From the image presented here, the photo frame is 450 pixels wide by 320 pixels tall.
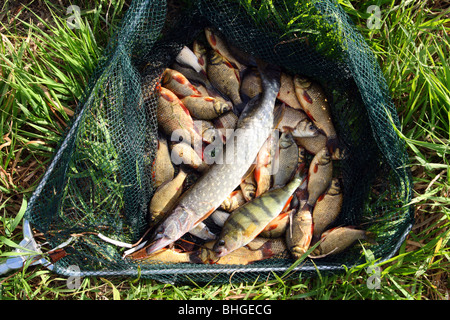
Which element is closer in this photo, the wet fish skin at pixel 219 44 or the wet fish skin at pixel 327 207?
the wet fish skin at pixel 327 207

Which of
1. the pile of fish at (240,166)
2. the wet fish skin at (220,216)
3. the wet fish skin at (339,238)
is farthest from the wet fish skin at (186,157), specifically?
the wet fish skin at (339,238)

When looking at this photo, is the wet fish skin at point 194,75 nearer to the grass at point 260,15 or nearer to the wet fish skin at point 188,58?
the wet fish skin at point 188,58

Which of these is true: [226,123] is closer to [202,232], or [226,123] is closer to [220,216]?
[220,216]

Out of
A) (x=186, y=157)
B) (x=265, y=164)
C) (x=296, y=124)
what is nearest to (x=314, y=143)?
(x=296, y=124)

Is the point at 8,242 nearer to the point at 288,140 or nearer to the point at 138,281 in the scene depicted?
the point at 138,281

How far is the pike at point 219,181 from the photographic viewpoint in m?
3.14

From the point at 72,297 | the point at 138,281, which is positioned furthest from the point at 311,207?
the point at 72,297

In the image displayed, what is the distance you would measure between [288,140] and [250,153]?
0.43 metres

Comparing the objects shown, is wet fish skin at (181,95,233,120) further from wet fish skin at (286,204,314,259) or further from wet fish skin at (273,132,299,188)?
wet fish skin at (286,204,314,259)

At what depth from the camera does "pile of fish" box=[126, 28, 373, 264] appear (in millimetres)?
3164

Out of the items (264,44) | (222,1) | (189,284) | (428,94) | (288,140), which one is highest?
(222,1)

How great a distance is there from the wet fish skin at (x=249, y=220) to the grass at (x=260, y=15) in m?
0.42

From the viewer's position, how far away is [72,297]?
3.25 metres

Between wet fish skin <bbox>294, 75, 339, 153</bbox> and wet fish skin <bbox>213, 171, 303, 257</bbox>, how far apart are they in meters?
0.66
